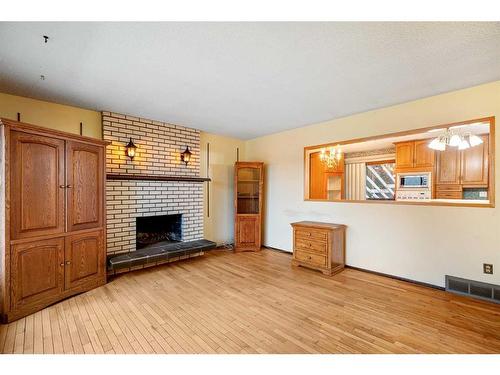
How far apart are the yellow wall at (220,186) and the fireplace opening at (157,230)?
61 cm

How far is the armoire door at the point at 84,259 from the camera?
8.86 feet

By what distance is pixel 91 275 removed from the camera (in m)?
2.93

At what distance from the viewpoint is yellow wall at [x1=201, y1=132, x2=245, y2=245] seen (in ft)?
16.1

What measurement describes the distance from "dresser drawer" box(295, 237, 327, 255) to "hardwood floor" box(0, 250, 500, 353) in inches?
17.5

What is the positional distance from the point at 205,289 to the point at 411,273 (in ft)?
9.23

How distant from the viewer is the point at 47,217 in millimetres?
2508

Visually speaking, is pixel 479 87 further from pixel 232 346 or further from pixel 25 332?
pixel 25 332

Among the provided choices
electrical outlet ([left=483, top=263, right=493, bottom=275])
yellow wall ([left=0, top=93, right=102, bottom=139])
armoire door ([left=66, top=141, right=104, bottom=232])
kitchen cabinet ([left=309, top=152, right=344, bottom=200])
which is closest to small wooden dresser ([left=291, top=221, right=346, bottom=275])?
kitchen cabinet ([left=309, top=152, right=344, bottom=200])

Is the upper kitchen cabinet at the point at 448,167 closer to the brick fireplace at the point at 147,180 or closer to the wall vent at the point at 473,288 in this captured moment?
the wall vent at the point at 473,288

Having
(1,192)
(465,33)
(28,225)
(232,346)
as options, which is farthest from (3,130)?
(465,33)

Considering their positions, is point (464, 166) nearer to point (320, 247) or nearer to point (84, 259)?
point (320, 247)

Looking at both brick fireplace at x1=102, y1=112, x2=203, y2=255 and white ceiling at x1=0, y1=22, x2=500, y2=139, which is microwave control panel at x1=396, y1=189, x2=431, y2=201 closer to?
white ceiling at x1=0, y1=22, x2=500, y2=139

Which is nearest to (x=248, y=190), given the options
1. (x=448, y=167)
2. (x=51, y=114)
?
(x=51, y=114)

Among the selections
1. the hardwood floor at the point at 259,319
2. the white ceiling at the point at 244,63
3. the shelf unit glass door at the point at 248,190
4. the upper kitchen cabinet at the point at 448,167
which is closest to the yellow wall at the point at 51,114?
the white ceiling at the point at 244,63
